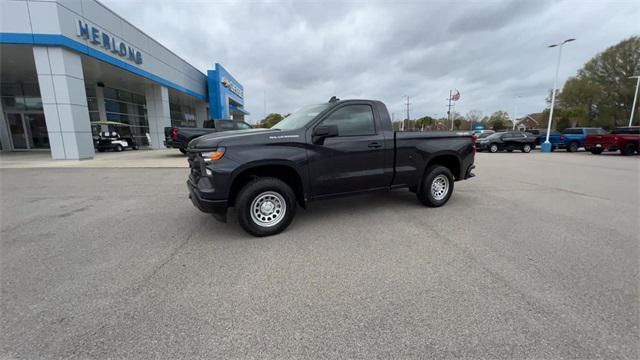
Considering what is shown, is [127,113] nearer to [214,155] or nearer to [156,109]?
[156,109]

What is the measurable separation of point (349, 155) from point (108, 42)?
53.7 feet

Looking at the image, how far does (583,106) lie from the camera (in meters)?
41.6

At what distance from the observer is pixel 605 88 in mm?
39844

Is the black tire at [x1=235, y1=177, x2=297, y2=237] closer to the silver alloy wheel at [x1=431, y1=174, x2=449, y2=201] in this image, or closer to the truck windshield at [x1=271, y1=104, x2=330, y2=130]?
the truck windshield at [x1=271, y1=104, x2=330, y2=130]

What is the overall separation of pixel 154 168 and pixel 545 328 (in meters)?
11.8

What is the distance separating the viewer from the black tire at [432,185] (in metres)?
5.15

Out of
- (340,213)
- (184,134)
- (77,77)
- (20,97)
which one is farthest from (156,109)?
(340,213)

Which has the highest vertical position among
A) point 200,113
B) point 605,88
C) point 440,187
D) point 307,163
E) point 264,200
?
A: point 605,88

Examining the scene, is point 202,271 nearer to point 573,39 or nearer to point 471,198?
point 471,198

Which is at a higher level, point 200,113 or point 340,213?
point 200,113

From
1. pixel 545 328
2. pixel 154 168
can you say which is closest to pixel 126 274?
pixel 545 328

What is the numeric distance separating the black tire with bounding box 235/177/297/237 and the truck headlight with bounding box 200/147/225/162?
0.54 metres

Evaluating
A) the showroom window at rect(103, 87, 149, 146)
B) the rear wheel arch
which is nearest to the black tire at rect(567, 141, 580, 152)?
the rear wheel arch

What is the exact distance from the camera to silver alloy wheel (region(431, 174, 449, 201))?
5348 millimetres
